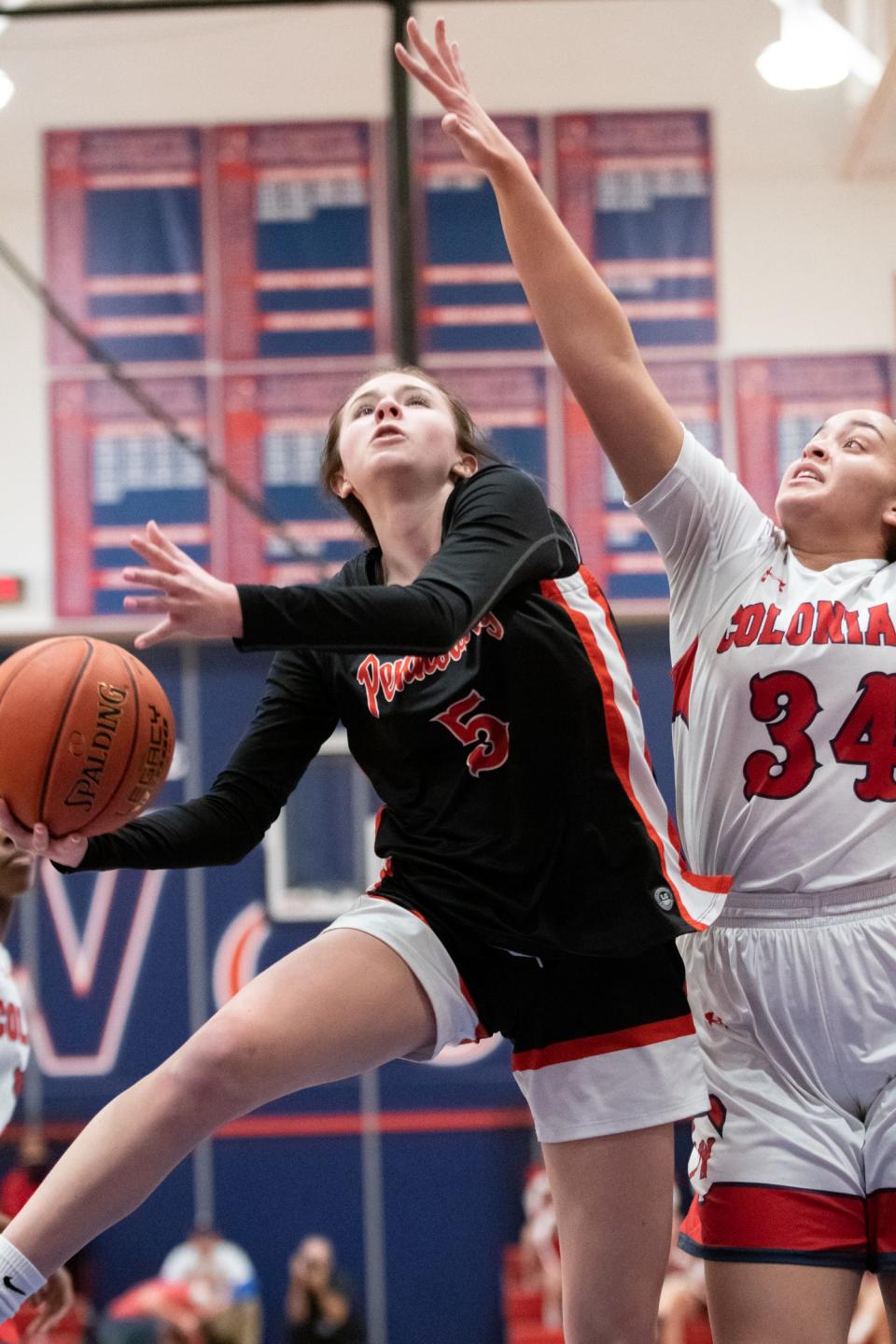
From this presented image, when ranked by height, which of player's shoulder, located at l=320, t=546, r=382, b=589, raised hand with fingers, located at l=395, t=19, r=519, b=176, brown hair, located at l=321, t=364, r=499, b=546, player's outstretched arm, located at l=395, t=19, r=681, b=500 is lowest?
player's shoulder, located at l=320, t=546, r=382, b=589

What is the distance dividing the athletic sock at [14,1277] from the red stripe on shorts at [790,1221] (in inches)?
45.4

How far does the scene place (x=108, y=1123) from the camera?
8.18 ft

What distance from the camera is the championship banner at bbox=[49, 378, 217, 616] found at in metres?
9.96

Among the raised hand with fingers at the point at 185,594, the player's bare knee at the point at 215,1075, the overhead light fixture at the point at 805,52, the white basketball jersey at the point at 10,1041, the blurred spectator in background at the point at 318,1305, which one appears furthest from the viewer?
the blurred spectator in background at the point at 318,1305

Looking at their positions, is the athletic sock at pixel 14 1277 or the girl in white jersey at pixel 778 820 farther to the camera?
the girl in white jersey at pixel 778 820

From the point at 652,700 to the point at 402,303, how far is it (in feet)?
13.0

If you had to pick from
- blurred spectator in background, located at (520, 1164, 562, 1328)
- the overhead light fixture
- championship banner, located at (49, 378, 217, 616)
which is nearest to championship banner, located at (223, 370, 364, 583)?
championship banner, located at (49, 378, 217, 616)

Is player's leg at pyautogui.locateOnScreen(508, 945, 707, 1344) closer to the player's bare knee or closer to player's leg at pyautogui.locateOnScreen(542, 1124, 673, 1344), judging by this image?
player's leg at pyautogui.locateOnScreen(542, 1124, 673, 1344)

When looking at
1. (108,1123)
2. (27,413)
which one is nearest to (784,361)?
(27,413)

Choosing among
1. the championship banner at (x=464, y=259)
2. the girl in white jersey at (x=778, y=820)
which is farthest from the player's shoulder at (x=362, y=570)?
the championship banner at (x=464, y=259)

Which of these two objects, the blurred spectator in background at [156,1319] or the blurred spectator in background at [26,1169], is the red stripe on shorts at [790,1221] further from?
the blurred spectator in background at [26,1169]

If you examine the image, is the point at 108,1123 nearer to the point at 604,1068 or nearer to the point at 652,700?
the point at 604,1068

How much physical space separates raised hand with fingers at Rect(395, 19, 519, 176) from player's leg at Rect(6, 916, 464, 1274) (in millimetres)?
1462

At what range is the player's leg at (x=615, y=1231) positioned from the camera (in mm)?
2738
